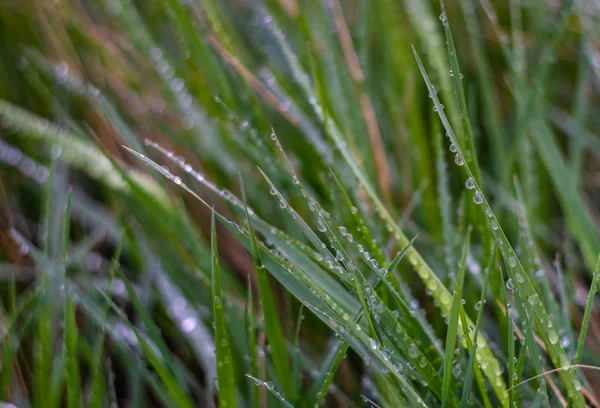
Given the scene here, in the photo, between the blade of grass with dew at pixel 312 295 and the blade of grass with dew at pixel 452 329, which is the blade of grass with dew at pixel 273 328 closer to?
the blade of grass with dew at pixel 312 295

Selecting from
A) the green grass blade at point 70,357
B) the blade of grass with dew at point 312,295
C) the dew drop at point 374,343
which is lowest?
the green grass blade at point 70,357

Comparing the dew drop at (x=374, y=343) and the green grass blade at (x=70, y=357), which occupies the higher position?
the dew drop at (x=374, y=343)

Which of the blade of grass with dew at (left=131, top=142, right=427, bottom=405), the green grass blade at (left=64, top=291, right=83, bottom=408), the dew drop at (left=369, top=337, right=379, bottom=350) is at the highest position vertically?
the blade of grass with dew at (left=131, top=142, right=427, bottom=405)

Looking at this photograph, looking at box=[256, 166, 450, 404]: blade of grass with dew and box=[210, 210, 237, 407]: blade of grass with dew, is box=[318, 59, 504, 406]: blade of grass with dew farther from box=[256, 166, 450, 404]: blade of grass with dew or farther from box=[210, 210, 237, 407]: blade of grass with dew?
box=[210, 210, 237, 407]: blade of grass with dew

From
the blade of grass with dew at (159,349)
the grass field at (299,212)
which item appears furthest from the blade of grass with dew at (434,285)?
the blade of grass with dew at (159,349)

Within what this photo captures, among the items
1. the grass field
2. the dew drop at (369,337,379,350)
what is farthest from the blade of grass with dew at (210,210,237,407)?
the dew drop at (369,337,379,350)

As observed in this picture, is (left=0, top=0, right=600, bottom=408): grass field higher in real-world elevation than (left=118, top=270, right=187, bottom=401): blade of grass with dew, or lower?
higher

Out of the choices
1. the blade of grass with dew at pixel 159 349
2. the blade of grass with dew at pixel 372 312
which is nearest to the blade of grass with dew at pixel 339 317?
the blade of grass with dew at pixel 372 312
